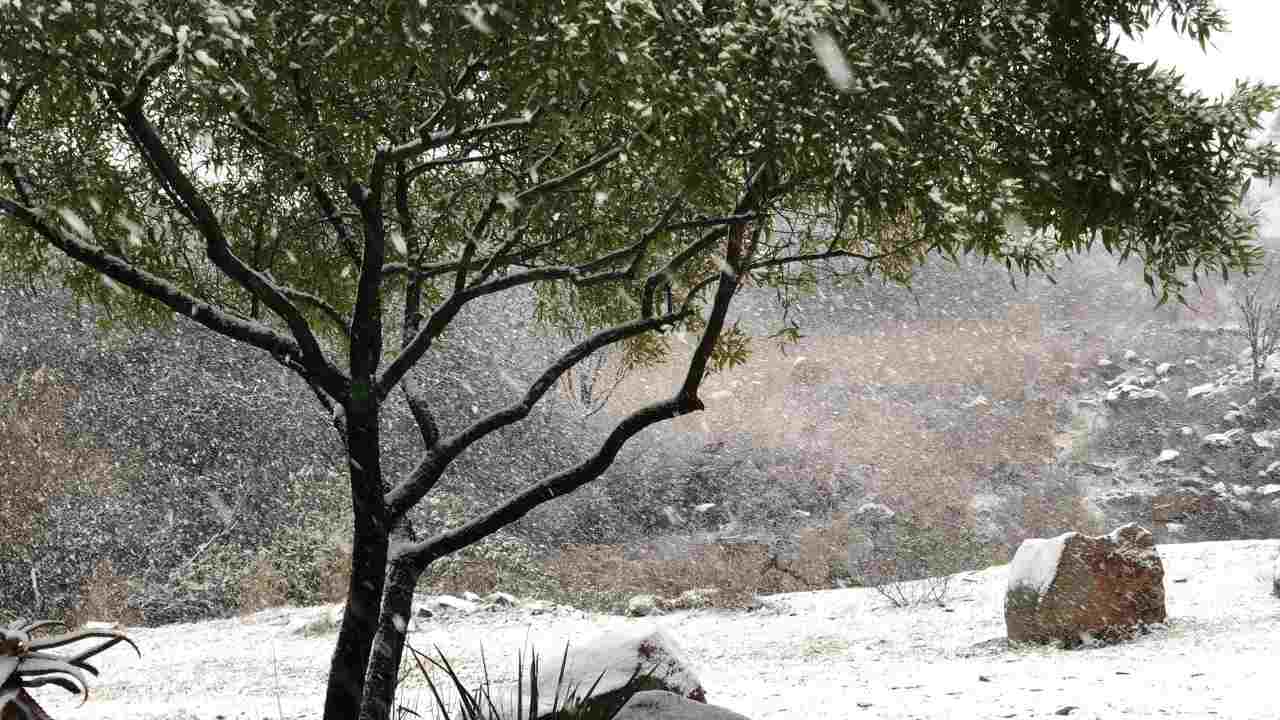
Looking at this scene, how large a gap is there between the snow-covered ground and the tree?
2779 mm

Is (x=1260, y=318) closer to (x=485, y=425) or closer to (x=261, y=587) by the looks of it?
(x=261, y=587)

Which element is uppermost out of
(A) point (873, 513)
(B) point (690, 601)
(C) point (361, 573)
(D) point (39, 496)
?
(D) point (39, 496)

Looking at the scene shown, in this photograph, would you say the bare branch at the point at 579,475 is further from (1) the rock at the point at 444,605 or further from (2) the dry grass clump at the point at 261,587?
(2) the dry grass clump at the point at 261,587

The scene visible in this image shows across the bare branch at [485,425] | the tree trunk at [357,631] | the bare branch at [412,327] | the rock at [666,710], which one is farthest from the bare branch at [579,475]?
the rock at [666,710]

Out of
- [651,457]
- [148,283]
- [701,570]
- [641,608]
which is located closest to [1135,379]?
[651,457]

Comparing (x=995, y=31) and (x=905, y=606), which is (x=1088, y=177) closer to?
(x=995, y=31)

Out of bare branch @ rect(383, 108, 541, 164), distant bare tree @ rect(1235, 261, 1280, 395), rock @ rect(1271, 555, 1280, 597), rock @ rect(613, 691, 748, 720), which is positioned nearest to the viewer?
rock @ rect(613, 691, 748, 720)

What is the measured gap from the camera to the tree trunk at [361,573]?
20.8 ft

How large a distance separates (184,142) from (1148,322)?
23782 mm

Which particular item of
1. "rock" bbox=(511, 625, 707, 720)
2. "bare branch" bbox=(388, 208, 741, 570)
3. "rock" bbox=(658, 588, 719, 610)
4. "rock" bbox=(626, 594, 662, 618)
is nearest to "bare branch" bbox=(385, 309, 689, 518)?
"bare branch" bbox=(388, 208, 741, 570)

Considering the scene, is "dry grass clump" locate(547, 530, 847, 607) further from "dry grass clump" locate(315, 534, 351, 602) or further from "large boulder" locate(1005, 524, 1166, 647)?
"large boulder" locate(1005, 524, 1166, 647)

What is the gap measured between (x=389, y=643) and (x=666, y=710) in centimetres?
292

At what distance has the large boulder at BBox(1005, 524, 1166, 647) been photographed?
30.8 feet

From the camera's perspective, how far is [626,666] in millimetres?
6754
